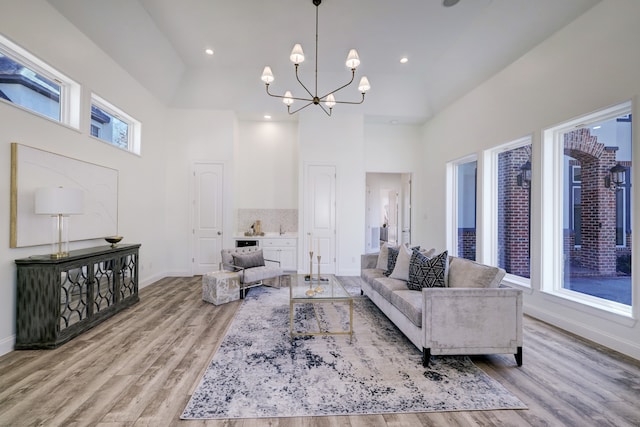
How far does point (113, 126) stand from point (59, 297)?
111 inches

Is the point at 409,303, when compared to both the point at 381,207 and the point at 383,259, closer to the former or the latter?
the point at 383,259

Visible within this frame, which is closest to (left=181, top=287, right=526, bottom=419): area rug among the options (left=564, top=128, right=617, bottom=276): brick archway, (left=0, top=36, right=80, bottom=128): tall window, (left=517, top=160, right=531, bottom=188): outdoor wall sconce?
(left=564, top=128, right=617, bottom=276): brick archway

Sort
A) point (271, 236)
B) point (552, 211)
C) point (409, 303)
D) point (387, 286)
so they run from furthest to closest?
point (271, 236)
point (552, 211)
point (387, 286)
point (409, 303)

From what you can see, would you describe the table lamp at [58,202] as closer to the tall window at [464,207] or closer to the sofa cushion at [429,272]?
the sofa cushion at [429,272]

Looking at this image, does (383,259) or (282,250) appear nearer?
(383,259)

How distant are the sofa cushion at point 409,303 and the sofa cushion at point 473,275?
16.6 inches

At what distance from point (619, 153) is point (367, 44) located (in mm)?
3581

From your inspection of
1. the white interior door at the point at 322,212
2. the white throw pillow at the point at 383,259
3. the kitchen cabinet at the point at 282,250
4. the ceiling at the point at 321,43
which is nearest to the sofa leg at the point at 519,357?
the white throw pillow at the point at 383,259

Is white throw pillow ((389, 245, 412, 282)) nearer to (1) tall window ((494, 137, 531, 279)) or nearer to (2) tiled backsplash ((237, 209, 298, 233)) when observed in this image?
(1) tall window ((494, 137, 531, 279))

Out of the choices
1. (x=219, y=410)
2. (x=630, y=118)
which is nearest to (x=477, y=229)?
(x=630, y=118)

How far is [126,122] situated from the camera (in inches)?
188

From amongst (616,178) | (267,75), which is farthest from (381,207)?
(267,75)

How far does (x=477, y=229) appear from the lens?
15.8ft

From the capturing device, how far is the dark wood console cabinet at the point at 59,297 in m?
2.70
